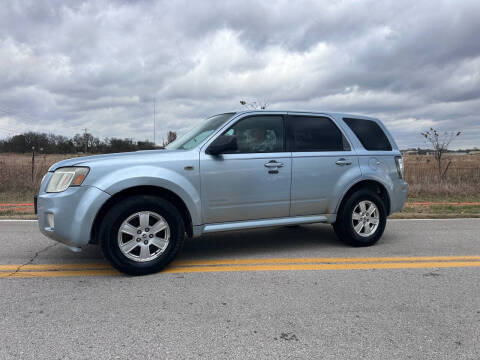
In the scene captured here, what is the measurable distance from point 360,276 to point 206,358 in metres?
2.23

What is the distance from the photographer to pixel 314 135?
5277mm

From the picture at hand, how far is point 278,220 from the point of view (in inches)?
193

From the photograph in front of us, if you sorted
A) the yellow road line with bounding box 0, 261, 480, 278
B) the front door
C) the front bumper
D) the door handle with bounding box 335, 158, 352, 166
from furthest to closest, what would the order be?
the door handle with bounding box 335, 158, 352, 166 → the front door → the yellow road line with bounding box 0, 261, 480, 278 → the front bumper

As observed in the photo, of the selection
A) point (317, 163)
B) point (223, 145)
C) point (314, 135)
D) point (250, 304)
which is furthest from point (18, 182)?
point (250, 304)

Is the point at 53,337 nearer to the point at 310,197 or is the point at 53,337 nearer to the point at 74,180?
the point at 74,180

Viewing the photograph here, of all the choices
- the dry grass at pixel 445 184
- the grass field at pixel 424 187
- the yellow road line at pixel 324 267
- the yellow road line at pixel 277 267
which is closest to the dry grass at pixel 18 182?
the grass field at pixel 424 187

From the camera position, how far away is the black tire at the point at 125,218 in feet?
13.0

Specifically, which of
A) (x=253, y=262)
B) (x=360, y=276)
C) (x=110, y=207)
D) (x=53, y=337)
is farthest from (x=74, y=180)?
(x=360, y=276)

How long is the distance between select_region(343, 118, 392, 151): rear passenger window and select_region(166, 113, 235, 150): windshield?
1.92 meters

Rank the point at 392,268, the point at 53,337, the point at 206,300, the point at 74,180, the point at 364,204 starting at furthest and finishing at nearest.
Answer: the point at 364,204, the point at 392,268, the point at 74,180, the point at 206,300, the point at 53,337

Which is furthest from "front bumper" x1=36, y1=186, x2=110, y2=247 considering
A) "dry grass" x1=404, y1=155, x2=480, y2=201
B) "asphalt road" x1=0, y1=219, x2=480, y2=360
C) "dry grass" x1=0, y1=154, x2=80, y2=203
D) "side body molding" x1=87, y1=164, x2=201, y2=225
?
"dry grass" x1=404, y1=155, x2=480, y2=201

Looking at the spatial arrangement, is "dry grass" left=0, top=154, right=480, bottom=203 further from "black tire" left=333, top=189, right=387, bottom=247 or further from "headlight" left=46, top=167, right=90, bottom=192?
"headlight" left=46, top=167, right=90, bottom=192

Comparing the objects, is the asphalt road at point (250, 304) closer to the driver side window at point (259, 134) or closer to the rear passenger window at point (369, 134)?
the driver side window at point (259, 134)

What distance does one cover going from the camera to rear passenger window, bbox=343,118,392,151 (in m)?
5.64
